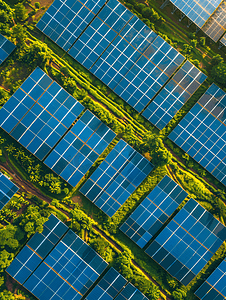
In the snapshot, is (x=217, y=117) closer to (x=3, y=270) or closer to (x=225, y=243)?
(x=225, y=243)

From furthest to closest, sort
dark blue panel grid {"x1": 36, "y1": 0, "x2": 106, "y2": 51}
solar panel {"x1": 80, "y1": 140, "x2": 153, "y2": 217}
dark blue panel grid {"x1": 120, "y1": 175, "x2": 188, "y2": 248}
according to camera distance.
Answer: dark blue panel grid {"x1": 36, "y1": 0, "x2": 106, "y2": 51}
solar panel {"x1": 80, "y1": 140, "x2": 153, "y2": 217}
dark blue panel grid {"x1": 120, "y1": 175, "x2": 188, "y2": 248}

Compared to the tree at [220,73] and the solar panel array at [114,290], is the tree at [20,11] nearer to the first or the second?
the tree at [220,73]

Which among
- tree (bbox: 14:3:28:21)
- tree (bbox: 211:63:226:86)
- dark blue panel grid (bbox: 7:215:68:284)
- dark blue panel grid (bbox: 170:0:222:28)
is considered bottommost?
dark blue panel grid (bbox: 7:215:68:284)

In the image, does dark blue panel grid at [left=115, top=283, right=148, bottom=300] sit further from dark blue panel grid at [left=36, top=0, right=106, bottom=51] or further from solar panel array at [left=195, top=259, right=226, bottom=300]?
dark blue panel grid at [left=36, top=0, right=106, bottom=51]

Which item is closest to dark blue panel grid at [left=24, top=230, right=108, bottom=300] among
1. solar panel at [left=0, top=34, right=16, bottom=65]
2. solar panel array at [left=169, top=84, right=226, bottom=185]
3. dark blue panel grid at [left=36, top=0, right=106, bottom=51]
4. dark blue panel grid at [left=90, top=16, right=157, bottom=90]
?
solar panel array at [left=169, top=84, right=226, bottom=185]

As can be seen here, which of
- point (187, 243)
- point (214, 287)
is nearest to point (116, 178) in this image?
point (187, 243)

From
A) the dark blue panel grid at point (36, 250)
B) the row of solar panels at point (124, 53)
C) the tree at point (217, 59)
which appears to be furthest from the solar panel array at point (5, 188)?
the tree at point (217, 59)

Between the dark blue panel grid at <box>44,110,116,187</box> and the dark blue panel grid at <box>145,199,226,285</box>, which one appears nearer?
the dark blue panel grid at <box>145,199,226,285</box>
